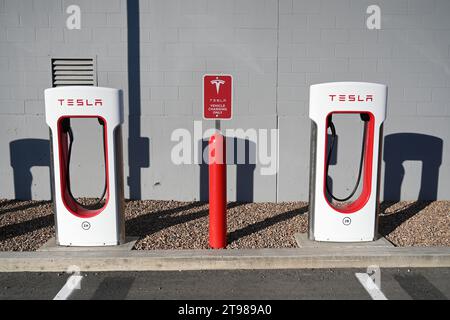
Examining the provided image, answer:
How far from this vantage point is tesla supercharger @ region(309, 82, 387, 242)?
444 centimetres

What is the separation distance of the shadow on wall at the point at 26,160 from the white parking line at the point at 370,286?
17.1 ft

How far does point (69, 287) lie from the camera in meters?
3.81

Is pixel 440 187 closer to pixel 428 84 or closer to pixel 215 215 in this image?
pixel 428 84

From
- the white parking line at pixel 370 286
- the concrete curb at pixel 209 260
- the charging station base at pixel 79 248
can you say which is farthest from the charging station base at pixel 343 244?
the charging station base at pixel 79 248

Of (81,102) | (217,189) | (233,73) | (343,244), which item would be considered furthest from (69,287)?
(233,73)

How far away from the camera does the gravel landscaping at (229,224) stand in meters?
4.73

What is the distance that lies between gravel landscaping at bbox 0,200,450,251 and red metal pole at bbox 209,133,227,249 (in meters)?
0.19

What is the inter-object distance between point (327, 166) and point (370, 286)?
4.70 ft

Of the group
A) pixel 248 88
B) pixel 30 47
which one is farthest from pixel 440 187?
pixel 30 47

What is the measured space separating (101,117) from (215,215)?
168 centimetres

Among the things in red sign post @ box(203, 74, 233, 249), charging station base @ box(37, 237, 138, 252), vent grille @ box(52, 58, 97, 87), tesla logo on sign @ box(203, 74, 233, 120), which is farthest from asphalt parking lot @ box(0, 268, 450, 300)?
vent grille @ box(52, 58, 97, 87)

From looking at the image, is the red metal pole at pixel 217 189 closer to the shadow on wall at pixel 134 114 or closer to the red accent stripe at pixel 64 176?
the red accent stripe at pixel 64 176

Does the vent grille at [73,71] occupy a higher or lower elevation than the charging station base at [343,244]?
higher

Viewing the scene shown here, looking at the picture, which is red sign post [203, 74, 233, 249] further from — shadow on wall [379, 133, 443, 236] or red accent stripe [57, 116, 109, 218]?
shadow on wall [379, 133, 443, 236]
